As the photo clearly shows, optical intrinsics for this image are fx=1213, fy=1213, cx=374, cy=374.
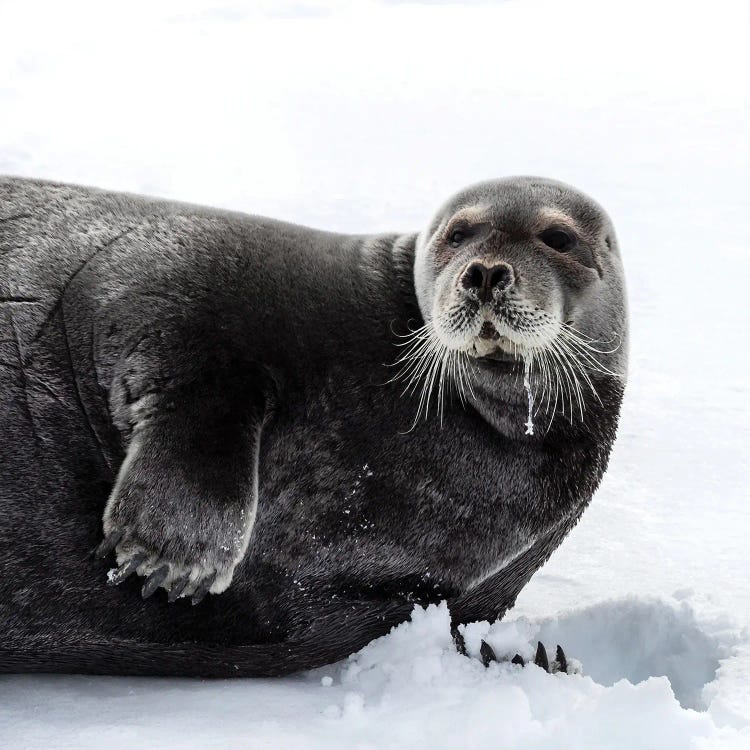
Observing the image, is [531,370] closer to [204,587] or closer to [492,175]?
[204,587]

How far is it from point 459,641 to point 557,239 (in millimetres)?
1350

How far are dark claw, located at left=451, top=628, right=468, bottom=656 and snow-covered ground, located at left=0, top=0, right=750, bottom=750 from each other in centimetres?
5

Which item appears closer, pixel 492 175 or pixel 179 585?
pixel 179 585

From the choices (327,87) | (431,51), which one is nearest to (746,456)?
(327,87)

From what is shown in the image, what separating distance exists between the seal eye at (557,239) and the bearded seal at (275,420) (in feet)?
0.03

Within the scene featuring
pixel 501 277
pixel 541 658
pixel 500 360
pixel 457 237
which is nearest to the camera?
pixel 501 277

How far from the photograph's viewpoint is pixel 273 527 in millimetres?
3740

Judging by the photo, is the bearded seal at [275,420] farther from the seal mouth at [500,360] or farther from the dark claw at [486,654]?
the dark claw at [486,654]

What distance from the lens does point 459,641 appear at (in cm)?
395

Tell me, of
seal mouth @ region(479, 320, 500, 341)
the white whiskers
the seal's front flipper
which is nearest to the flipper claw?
the seal's front flipper

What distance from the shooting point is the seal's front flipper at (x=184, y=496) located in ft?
11.1

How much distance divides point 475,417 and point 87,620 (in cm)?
137

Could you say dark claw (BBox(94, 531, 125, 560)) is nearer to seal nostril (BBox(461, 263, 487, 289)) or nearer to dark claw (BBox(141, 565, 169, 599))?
dark claw (BBox(141, 565, 169, 599))

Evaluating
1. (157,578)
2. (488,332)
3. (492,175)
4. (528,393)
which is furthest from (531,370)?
(492,175)
